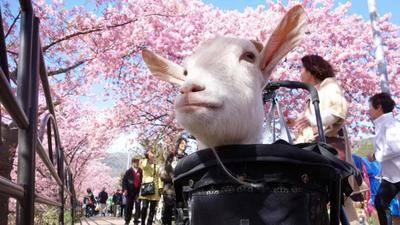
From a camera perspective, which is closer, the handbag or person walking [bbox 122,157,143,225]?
the handbag

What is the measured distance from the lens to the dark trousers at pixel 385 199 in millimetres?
3996

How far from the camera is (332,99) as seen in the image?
2.75 meters

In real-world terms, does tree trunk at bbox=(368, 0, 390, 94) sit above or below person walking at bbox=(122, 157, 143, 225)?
above

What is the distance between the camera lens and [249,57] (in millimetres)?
1744

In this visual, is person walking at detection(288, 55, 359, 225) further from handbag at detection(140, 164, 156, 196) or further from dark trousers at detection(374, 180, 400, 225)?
handbag at detection(140, 164, 156, 196)

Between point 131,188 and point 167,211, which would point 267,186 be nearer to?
point 167,211

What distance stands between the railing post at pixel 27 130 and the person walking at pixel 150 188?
6318 mm

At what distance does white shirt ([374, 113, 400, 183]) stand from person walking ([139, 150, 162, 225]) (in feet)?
14.2

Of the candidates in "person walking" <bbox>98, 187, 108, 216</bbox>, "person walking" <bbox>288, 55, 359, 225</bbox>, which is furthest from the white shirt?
"person walking" <bbox>98, 187, 108, 216</bbox>

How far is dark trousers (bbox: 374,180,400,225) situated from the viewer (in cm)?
400

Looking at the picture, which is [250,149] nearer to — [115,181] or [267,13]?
[267,13]

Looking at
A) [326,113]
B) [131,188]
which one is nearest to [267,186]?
[326,113]

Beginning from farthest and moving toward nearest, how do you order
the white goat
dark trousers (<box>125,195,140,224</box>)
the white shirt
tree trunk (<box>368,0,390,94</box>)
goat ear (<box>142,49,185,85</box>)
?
dark trousers (<box>125,195,140,224</box>) → tree trunk (<box>368,0,390,94</box>) → the white shirt → goat ear (<box>142,49,185,85</box>) → the white goat

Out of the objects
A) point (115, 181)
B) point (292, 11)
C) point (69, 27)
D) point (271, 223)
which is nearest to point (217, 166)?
point (271, 223)
